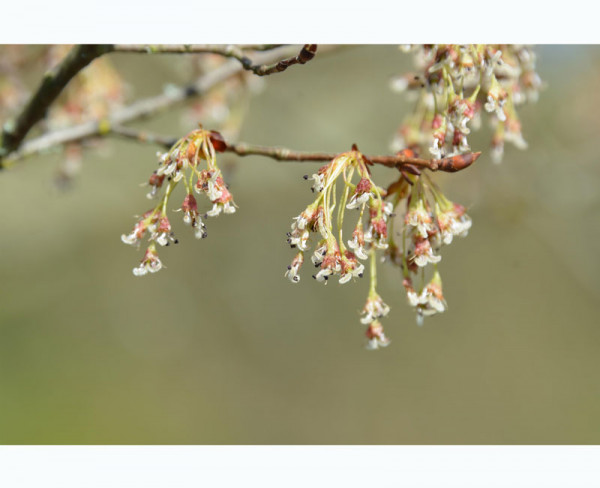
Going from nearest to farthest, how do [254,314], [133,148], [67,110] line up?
[67,110] < [133,148] < [254,314]

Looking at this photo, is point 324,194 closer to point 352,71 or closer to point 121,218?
point 352,71

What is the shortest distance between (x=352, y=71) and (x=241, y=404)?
527 cm

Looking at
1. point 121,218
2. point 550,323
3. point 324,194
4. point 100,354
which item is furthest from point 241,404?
point 324,194

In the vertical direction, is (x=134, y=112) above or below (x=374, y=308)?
above

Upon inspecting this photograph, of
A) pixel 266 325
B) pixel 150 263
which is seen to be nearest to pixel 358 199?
pixel 150 263

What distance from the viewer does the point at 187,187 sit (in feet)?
4.24

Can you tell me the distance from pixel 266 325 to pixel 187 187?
7264mm

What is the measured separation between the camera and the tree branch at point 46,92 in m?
1.58

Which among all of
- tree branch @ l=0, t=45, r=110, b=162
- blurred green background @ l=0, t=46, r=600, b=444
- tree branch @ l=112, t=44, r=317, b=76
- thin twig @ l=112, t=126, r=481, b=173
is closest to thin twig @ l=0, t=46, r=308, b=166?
tree branch @ l=0, t=45, r=110, b=162

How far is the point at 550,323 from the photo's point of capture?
914 cm

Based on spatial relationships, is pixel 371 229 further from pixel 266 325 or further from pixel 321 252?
pixel 266 325

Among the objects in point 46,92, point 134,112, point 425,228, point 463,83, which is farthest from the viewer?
point 134,112
